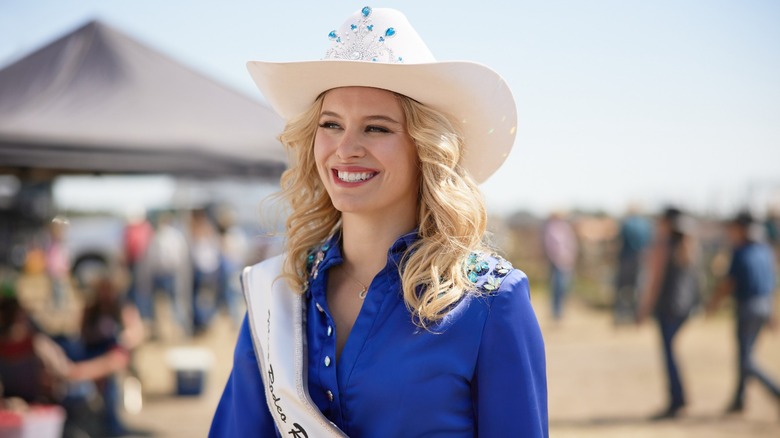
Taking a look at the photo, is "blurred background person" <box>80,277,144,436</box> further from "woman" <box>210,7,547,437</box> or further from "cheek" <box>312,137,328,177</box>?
"cheek" <box>312,137,328,177</box>

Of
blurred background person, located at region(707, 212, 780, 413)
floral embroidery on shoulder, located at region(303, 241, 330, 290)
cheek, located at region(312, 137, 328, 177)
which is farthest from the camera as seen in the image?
blurred background person, located at region(707, 212, 780, 413)

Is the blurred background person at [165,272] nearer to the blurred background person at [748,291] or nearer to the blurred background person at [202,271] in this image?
the blurred background person at [202,271]

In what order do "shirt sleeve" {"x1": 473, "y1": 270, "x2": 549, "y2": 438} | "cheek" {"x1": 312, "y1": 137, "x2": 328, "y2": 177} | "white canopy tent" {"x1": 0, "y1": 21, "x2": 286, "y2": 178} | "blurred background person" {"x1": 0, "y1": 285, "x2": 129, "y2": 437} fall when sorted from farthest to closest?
"blurred background person" {"x1": 0, "y1": 285, "x2": 129, "y2": 437} < "white canopy tent" {"x1": 0, "y1": 21, "x2": 286, "y2": 178} < "cheek" {"x1": 312, "y1": 137, "x2": 328, "y2": 177} < "shirt sleeve" {"x1": 473, "y1": 270, "x2": 549, "y2": 438}

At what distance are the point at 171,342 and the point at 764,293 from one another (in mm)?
7400

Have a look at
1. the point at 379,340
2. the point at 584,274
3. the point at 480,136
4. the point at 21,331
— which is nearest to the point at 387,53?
the point at 480,136

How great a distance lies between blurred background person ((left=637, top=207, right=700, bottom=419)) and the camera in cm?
658

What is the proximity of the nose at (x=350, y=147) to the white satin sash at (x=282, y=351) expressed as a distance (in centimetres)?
42

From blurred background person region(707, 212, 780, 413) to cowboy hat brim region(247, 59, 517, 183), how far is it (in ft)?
17.3

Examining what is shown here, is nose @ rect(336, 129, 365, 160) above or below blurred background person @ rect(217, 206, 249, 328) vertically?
above

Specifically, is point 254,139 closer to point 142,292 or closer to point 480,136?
point 480,136

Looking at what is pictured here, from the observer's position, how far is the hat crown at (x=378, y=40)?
1.77m

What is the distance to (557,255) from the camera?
1193cm

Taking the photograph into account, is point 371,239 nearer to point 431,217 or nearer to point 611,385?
point 431,217

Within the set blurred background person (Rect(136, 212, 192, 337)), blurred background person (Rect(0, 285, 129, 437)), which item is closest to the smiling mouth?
blurred background person (Rect(0, 285, 129, 437))
